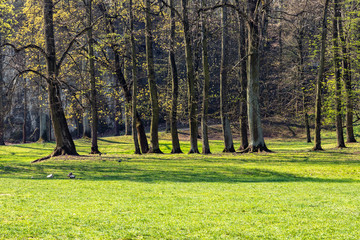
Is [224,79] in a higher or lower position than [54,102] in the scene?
higher

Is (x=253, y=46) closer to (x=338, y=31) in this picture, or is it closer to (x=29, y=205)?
(x=338, y=31)

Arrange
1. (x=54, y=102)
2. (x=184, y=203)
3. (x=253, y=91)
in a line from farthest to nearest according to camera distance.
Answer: (x=253, y=91)
(x=54, y=102)
(x=184, y=203)

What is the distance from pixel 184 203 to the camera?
8.30 metres

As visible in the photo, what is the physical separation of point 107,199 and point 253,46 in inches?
642

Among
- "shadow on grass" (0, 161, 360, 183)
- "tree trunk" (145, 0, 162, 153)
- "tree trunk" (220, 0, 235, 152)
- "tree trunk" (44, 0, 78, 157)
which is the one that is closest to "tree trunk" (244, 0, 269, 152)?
"tree trunk" (220, 0, 235, 152)

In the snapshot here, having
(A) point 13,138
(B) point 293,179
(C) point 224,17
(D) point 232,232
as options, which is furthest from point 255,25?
(A) point 13,138

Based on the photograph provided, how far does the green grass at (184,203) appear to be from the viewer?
5.87 meters

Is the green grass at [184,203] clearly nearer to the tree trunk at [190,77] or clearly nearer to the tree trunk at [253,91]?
the tree trunk at [253,91]

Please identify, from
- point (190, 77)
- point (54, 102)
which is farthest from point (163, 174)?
point (190, 77)

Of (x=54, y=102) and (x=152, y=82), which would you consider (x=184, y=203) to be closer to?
(x=54, y=102)

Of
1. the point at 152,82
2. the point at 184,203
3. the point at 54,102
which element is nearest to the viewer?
the point at 184,203

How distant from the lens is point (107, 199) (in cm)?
877

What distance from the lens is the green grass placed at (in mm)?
5867

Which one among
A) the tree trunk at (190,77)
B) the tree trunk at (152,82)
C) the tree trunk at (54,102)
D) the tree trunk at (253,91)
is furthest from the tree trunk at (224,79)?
the tree trunk at (54,102)
